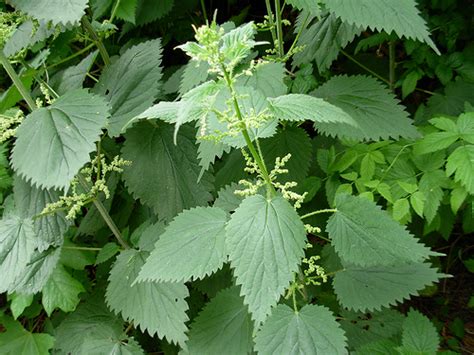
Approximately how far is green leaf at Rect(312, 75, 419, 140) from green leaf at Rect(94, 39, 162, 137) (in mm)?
651

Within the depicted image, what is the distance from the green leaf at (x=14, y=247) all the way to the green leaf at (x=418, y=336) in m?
1.43

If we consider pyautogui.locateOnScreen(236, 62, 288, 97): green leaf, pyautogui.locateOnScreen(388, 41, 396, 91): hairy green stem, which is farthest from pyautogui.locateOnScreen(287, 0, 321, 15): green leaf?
pyautogui.locateOnScreen(388, 41, 396, 91): hairy green stem

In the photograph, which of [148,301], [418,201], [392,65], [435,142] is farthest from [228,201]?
[392,65]

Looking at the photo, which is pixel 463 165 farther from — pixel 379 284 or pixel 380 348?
pixel 380 348

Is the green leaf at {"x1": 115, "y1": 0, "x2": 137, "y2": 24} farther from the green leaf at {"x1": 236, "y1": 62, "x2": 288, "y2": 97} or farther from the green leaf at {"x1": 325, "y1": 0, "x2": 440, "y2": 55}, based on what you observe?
the green leaf at {"x1": 325, "y1": 0, "x2": 440, "y2": 55}

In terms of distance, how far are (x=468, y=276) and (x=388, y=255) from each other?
203 centimetres

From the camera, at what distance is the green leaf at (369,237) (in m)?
1.32

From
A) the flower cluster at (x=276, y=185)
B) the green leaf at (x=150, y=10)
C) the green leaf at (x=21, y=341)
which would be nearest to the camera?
the flower cluster at (x=276, y=185)

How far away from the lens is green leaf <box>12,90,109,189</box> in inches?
57.4

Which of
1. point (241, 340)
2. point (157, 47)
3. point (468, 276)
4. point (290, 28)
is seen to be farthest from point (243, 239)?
point (468, 276)

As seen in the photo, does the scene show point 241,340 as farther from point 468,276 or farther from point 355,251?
point 468,276

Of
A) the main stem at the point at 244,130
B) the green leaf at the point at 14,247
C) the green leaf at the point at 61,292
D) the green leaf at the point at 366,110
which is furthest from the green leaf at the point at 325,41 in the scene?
the green leaf at the point at 61,292

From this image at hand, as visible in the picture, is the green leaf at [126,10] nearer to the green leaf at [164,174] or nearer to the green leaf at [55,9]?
the green leaf at [164,174]

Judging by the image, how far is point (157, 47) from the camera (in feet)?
6.47
